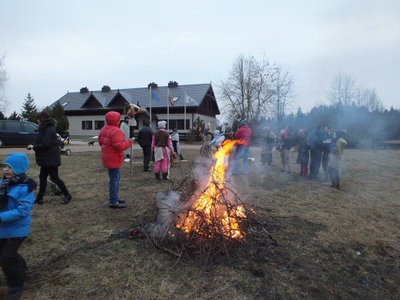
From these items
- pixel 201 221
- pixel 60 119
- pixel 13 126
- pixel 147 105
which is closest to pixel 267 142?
pixel 201 221

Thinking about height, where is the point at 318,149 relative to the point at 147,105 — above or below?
below

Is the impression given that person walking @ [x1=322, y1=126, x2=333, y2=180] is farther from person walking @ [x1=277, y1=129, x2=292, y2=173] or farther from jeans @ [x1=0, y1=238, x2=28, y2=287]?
jeans @ [x1=0, y1=238, x2=28, y2=287]

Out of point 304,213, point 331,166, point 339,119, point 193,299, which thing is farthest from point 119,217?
point 339,119

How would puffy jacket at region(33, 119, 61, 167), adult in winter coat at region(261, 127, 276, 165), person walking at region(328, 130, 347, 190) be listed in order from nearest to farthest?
puffy jacket at region(33, 119, 61, 167) → person walking at region(328, 130, 347, 190) → adult in winter coat at region(261, 127, 276, 165)

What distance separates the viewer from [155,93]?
35.9 m

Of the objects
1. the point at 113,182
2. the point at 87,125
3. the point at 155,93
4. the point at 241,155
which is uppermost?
the point at 155,93

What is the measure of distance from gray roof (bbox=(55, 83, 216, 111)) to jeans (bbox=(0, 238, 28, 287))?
3315 centimetres

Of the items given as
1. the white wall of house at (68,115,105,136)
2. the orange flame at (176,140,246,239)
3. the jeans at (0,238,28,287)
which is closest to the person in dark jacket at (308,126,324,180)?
the orange flame at (176,140,246,239)

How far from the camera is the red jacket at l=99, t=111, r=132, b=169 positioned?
548 centimetres

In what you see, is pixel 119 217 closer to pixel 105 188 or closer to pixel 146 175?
pixel 105 188

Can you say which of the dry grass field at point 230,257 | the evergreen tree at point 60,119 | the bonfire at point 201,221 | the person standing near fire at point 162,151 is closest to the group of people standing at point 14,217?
the dry grass field at point 230,257

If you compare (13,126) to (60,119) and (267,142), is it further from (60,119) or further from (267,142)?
(60,119)

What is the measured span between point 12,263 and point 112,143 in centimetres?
287

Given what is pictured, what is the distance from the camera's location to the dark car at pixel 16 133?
58.4 ft
